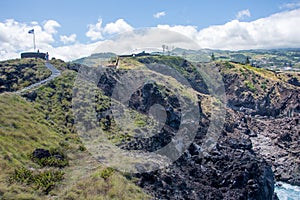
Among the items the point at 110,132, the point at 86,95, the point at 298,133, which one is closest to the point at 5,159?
the point at 110,132

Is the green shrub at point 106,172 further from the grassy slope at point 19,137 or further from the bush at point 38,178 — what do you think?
the grassy slope at point 19,137

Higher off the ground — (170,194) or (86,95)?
(86,95)

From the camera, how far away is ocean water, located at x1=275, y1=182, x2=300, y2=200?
155 ft

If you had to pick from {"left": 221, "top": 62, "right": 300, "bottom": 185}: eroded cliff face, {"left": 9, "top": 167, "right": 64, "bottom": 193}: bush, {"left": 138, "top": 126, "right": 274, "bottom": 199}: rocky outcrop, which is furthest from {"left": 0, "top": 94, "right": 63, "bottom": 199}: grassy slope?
{"left": 221, "top": 62, "right": 300, "bottom": 185}: eroded cliff face

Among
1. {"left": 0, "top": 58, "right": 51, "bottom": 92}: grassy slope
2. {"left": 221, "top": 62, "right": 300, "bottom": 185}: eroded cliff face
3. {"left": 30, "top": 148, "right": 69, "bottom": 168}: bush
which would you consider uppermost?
{"left": 0, "top": 58, "right": 51, "bottom": 92}: grassy slope

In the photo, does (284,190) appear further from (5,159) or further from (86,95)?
(5,159)

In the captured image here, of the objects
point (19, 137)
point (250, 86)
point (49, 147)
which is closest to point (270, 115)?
point (250, 86)

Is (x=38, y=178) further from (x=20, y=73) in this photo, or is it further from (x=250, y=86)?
(x=250, y=86)

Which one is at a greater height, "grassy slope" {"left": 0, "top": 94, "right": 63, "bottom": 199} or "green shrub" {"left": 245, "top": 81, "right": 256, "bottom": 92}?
"grassy slope" {"left": 0, "top": 94, "right": 63, "bottom": 199}

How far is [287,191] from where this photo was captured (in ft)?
161

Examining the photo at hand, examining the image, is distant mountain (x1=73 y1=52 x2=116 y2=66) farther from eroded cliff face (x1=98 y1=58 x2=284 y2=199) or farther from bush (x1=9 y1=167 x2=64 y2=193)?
bush (x1=9 y1=167 x2=64 y2=193)

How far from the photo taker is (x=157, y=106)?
62156 mm

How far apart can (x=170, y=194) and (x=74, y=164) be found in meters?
9.07

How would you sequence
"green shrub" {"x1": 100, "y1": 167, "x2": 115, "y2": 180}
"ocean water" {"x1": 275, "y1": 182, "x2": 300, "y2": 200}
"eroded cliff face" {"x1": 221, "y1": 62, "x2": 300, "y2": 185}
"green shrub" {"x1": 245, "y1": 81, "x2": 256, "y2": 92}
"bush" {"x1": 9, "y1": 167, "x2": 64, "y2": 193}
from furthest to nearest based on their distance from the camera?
1. "green shrub" {"x1": 245, "y1": 81, "x2": 256, "y2": 92}
2. "eroded cliff face" {"x1": 221, "y1": 62, "x2": 300, "y2": 185}
3. "ocean water" {"x1": 275, "y1": 182, "x2": 300, "y2": 200}
4. "green shrub" {"x1": 100, "y1": 167, "x2": 115, "y2": 180}
5. "bush" {"x1": 9, "y1": 167, "x2": 64, "y2": 193}
